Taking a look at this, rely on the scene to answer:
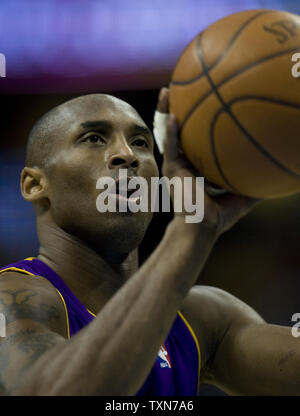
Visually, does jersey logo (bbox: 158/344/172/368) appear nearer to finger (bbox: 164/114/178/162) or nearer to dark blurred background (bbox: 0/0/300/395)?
finger (bbox: 164/114/178/162)

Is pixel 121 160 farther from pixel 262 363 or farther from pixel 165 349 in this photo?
pixel 262 363

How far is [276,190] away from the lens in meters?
1.69

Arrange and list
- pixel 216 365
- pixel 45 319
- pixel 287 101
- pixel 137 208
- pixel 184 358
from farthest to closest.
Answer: pixel 216 365
pixel 184 358
pixel 137 208
pixel 45 319
pixel 287 101

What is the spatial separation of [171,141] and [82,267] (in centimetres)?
94

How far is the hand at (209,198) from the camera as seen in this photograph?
1648mm

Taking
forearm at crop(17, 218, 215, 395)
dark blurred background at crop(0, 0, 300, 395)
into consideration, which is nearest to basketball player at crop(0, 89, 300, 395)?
forearm at crop(17, 218, 215, 395)

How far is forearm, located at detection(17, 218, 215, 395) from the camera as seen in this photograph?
4.50 feet

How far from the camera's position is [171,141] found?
169 cm

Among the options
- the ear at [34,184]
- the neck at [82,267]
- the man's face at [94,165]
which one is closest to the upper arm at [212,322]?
the neck at [82,267]

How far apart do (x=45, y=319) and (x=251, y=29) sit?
120 centimetres

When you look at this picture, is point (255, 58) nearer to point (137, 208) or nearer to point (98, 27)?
point (137, 208)

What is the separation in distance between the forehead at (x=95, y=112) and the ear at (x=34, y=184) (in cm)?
28

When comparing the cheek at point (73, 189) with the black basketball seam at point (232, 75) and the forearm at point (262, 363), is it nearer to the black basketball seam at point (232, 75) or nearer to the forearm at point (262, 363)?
the black basketball seam at point (232, 75)
